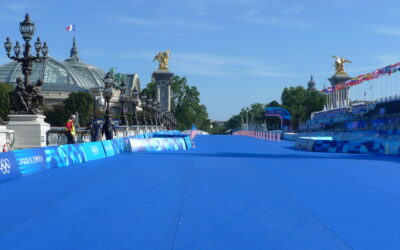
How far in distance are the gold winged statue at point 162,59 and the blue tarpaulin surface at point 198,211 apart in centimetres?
11281

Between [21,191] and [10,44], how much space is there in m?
14.0

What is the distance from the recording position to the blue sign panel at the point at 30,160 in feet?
51.5

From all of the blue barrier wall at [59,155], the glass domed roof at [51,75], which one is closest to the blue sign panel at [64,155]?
the blue barrier wall at [59,155]

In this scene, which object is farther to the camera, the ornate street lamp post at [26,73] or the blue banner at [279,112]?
the blue banner at [279,112]

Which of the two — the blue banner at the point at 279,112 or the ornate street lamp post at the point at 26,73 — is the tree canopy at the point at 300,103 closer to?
the blue banner at the point at 279,112

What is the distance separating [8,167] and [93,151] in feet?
30.0

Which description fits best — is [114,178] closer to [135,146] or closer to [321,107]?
[135,146]

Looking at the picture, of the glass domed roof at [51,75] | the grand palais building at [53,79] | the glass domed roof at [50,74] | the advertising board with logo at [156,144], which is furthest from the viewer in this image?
the glass domed roof at [50,74]

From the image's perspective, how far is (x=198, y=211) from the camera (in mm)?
9859

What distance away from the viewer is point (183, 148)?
36.2 m

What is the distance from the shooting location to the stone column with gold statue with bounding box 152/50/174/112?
126 metres

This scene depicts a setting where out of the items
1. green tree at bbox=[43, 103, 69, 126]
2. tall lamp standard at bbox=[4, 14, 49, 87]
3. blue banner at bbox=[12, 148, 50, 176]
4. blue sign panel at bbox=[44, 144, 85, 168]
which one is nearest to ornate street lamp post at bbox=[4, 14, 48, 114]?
tall lamp standard at bbox=[4, 14, 49, 87]

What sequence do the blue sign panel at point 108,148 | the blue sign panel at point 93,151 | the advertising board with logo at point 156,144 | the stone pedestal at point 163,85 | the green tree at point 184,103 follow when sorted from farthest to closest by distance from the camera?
the green tree at point 184,103 < the stone pedestal at point 163,85 < the advertising board with logo at point 156,144 < the blue sign panel at point 108,148 < the blue sign panel at point 93,151

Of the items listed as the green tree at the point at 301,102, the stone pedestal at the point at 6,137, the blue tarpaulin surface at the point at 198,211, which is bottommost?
the blue tarpaulin surface at the point at 198,211
